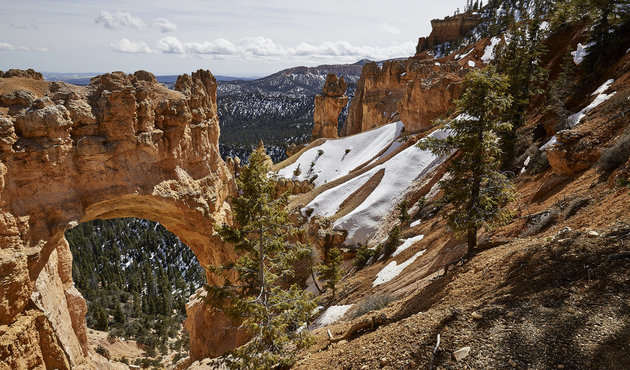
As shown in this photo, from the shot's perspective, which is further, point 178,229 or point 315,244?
point 315,244

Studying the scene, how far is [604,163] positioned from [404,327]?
32.7ft

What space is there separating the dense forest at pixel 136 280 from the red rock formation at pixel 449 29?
94.5m

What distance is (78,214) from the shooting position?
43.8 feet

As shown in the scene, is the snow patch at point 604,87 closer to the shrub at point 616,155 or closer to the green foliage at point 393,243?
the shrub at point 616,155

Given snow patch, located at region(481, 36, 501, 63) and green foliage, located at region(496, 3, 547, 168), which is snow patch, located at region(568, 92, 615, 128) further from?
snow patch, located at region(481, 36, 501, 63)

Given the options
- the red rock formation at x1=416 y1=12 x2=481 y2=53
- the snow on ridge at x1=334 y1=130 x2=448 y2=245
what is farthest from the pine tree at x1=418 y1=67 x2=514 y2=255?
the red rock formation at x1=416 y1=12 x2=481 y2=53

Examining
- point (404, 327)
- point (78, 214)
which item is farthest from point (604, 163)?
point (78, 214)

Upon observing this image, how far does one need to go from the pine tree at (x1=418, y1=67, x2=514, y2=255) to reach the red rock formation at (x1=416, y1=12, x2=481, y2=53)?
108219 millimetres

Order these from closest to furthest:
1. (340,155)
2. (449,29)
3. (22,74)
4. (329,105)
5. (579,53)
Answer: (22,74) → (579,53) → (340,155) → (329,105) → (449,29)

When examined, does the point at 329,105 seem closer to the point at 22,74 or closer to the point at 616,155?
the point at 22,74

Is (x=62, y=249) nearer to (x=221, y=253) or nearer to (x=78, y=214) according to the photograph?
(x=78, y=214)

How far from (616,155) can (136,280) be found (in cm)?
6174

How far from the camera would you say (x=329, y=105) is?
72.1 m

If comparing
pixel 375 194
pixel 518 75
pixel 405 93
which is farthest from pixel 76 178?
pixel 405 93
